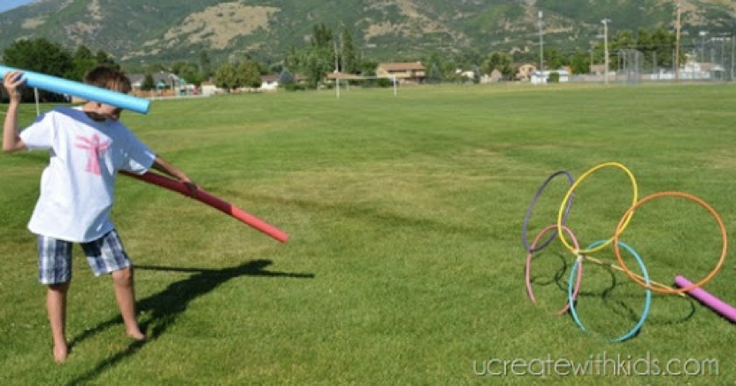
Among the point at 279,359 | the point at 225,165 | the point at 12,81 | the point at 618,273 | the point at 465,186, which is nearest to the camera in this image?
the point at 12,81

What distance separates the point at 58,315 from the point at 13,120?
5.31 feet

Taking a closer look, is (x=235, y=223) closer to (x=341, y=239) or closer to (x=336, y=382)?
(x=341, y=239)

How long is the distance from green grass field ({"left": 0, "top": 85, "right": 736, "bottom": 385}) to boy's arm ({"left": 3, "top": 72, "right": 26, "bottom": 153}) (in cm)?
176

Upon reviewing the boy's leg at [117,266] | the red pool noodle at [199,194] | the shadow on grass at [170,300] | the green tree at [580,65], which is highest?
the green tree at [580,65]

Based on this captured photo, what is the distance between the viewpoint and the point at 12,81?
5145 millimetres

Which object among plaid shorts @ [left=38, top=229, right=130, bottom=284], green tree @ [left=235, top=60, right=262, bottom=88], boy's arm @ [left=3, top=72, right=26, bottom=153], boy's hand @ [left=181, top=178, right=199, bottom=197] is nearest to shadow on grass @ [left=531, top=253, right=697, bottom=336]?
boy's hand @ [left=181, top=178, right=199, bottom=197]

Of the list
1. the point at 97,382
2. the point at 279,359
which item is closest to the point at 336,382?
the point at 279,359

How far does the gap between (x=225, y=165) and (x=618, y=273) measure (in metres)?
12.3

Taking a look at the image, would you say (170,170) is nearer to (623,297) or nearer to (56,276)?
(56,276)

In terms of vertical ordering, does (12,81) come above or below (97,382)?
above

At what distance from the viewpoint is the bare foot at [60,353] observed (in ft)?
18.4

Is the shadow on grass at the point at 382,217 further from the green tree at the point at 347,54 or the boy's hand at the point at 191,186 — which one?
the green tree at the point at 347,54

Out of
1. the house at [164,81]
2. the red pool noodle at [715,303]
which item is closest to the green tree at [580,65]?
the house at [164,81]

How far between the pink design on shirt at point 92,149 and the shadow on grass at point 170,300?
153 centimetres
